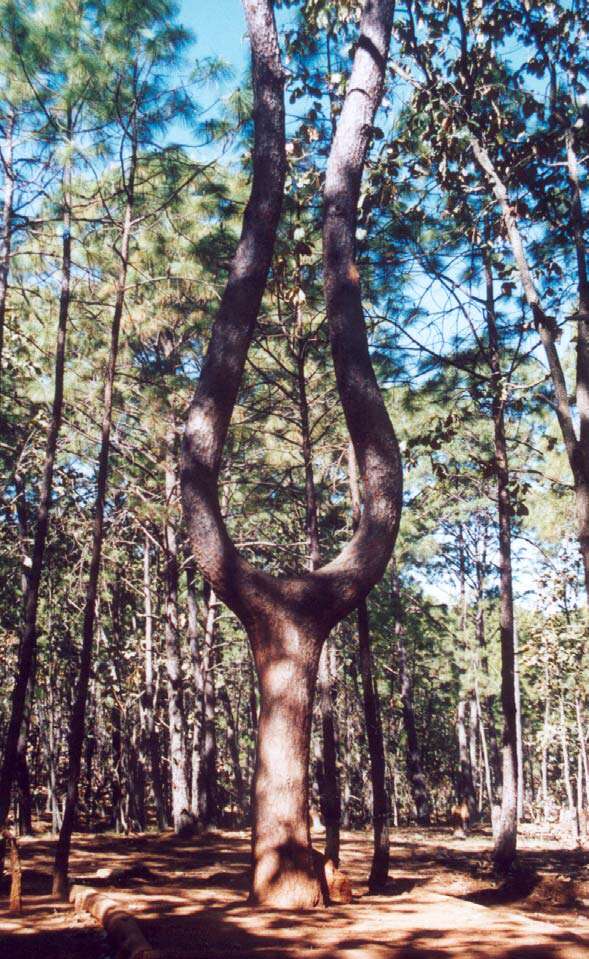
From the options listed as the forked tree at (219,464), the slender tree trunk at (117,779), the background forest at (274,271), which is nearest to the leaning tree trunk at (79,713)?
the background forest at (274,271)

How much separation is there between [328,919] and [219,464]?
9.11 feet

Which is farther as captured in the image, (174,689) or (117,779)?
(117,779)

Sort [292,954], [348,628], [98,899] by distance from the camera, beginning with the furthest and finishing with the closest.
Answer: [348,628] < [98,899] < [292,954]

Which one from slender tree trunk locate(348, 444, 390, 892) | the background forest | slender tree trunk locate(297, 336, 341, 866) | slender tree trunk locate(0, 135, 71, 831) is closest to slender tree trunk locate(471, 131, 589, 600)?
the background forest

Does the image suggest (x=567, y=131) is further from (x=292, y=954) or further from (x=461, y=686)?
(x=461, y=686)

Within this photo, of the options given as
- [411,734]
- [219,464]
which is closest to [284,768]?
[219,464]

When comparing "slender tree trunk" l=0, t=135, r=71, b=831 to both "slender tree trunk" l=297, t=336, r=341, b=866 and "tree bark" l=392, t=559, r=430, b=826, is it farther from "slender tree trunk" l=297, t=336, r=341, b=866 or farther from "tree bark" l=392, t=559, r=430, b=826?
"tree bark" l=392, t=559, r=430, b=826

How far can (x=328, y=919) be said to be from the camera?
4.11 meters

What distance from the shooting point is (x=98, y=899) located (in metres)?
4.96

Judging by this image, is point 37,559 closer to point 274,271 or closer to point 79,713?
point 79,713

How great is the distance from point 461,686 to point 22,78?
63.4ft

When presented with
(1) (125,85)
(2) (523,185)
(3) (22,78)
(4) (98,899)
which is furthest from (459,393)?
(4) (98,899)

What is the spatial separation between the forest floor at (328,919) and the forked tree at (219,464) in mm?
527

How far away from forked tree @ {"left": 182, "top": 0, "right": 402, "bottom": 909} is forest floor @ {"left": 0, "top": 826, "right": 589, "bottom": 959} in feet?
1.73
